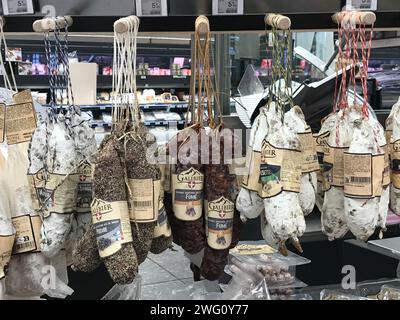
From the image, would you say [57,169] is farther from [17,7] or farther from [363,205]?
[363,205]

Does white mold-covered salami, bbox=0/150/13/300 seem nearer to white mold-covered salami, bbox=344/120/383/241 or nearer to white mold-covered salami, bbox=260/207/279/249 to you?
white mold-covered salami, bbox=260/207/279/249

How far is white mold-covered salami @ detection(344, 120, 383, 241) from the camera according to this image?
1261 millimetres

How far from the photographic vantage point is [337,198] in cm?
138

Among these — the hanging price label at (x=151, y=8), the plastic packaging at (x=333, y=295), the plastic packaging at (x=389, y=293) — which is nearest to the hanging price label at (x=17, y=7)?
the hanging price label at (x=151, y=8)

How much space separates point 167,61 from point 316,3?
490cm

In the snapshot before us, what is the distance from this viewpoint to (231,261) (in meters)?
2.03

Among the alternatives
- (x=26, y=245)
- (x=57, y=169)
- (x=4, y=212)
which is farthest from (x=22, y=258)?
(x=57, y=169)

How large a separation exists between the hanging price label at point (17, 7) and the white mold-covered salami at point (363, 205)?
37.6 inches

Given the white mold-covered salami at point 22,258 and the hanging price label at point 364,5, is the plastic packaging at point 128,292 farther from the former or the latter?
→ the hanging price label at point 364,5

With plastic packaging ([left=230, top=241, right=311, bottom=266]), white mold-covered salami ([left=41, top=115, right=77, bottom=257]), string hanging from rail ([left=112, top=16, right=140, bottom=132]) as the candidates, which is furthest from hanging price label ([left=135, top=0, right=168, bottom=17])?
plastic packaging ([left=230, top=241, right=311, bottom=266])

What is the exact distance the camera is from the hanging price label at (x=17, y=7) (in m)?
1.38

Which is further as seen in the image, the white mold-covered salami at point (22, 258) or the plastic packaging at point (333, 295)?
the plastic packaging at point (333, 295)

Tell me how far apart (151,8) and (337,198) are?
73 centimetres
